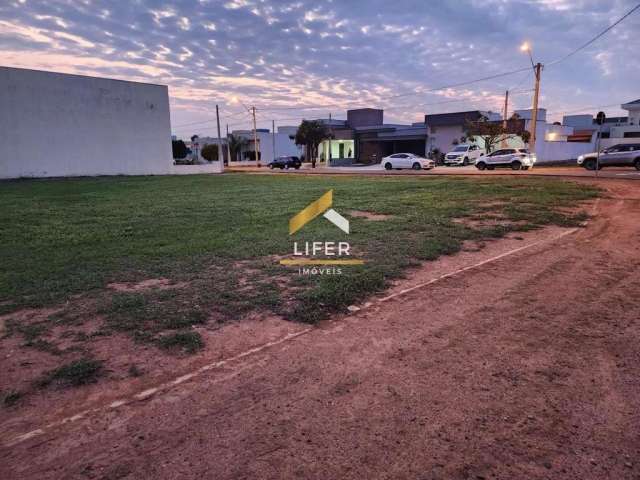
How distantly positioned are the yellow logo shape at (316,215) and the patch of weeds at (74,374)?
5851 mm

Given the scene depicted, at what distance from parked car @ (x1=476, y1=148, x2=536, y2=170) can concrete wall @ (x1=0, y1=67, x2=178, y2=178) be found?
28760mm

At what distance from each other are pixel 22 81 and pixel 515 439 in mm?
37870

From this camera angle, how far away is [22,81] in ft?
98.0

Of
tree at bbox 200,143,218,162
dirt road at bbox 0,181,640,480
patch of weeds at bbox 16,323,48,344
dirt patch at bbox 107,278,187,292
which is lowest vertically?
dirt road at bbox 0,181,640,480

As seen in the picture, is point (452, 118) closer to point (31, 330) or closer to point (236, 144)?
point (236, 144)

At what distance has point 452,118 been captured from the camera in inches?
1887

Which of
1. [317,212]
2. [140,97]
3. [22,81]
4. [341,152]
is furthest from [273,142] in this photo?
[317,212]

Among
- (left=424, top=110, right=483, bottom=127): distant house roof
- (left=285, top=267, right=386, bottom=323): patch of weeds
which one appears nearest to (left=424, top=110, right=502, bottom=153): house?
(left=424, top=110, right=483, bottom=127): distant house roof

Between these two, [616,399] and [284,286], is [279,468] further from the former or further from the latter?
[284,286]

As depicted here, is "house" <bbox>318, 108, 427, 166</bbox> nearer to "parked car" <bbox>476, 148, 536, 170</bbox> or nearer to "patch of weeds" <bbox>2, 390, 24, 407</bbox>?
"parked car" <bbox>476, 148, 536, 170</bbox>

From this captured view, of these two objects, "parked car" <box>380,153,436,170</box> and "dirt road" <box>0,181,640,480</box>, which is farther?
"parked car" <box>380,153,436,170</box>

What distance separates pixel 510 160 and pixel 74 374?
111 ft

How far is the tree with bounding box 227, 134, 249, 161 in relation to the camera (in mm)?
75500

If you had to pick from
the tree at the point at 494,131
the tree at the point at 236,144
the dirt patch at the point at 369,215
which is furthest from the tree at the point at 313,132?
the dirt patch at the point at 369,215
